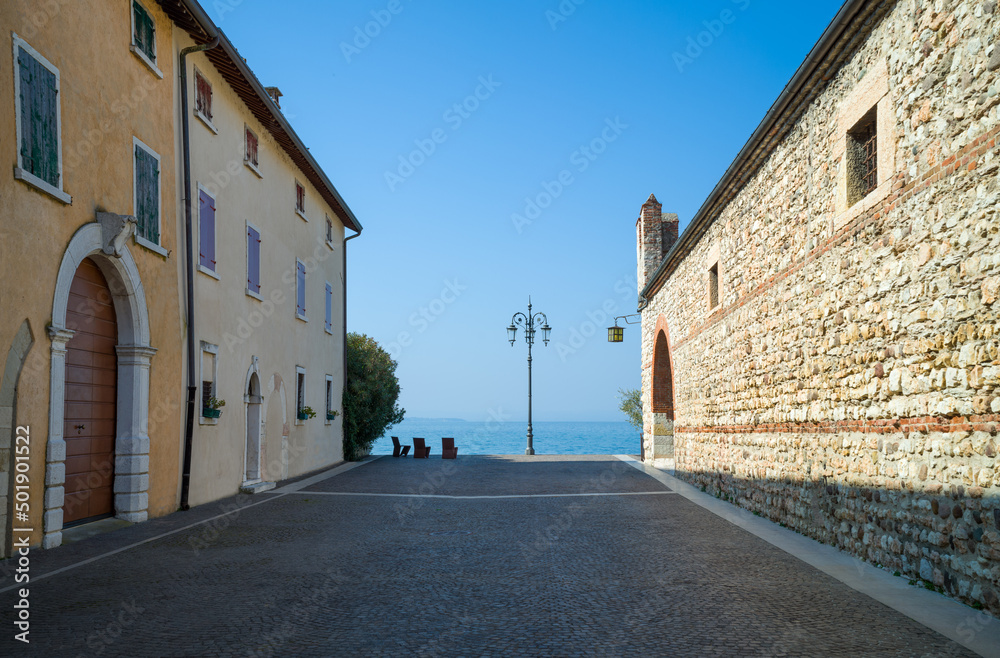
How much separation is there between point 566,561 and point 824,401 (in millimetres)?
3546

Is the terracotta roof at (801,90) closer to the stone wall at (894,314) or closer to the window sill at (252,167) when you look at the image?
the stone wall at (894,314)

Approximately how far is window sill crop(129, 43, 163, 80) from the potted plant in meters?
5.16

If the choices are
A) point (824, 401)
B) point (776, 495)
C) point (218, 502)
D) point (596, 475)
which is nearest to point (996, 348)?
point (824, 401)

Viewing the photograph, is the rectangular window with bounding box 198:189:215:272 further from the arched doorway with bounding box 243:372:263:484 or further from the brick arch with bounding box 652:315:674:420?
the brick arch with bounding box 652:315:674:420

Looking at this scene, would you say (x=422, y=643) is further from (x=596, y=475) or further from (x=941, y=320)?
(x=596, y=475)

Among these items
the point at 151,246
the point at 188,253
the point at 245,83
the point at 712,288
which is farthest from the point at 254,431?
the point at 712,288

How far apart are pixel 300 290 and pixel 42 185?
37.8ft

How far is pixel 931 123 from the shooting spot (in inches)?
248

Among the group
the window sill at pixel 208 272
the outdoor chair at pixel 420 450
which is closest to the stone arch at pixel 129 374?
the window sill at pixel 208 272

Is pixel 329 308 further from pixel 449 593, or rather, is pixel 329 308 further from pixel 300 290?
pixel 449 593

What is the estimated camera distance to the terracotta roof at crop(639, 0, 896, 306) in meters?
7.47

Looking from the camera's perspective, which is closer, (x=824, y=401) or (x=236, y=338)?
(x=824, y=401)

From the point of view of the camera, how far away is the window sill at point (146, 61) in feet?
34.6

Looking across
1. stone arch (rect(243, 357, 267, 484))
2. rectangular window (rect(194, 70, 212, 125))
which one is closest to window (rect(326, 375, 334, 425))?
stone arch (rect(243, 357, 267, 484))
